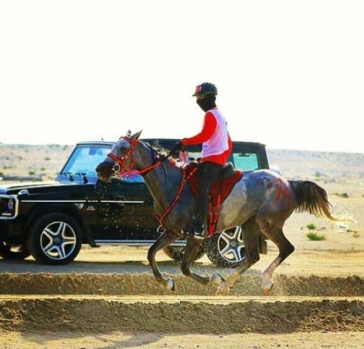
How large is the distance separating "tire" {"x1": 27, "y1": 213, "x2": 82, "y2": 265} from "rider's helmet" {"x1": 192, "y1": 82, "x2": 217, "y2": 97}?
196 inches

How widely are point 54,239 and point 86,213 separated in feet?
2.44

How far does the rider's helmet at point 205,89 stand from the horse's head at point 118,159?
3.36ft

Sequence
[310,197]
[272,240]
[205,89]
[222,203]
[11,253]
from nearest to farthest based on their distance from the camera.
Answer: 1. [205,89]
2. [222,203]
3. [272,240]
4. [310,197]
5. [11,253]

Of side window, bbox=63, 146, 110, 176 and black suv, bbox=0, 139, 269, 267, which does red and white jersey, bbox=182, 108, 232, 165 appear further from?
side window, bbox=63, 146, 110, 176

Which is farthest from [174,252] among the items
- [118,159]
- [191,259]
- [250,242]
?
[118,159]

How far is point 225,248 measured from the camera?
1836 centimetres

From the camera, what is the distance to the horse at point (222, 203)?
44.3ft

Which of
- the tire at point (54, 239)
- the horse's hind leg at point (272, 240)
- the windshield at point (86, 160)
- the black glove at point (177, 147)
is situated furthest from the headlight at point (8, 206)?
the horse's hind leg at point (272, 240)

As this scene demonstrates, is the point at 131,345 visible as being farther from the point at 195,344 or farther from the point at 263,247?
the point at 263,247

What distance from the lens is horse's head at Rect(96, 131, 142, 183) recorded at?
42.9 ft

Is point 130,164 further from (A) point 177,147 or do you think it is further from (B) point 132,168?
(A) point 177,147

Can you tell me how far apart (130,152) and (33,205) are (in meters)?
4.77

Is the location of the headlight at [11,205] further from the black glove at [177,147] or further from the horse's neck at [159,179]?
the black glove at [177,147]

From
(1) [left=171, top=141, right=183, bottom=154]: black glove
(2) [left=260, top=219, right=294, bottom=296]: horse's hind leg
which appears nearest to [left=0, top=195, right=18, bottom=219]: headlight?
(1) [left=171, top=141, right=183, bottom=154]: black glove
